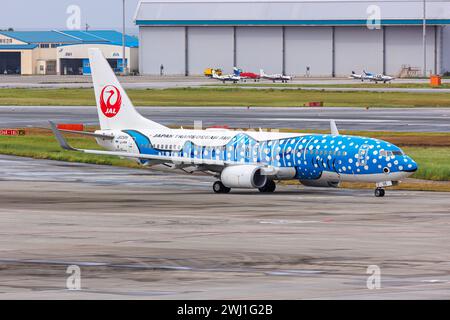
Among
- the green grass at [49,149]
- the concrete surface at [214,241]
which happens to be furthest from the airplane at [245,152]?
the green grass at [49,149]

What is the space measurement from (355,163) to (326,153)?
1.55 meters

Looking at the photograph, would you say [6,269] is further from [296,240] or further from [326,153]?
[326,153]

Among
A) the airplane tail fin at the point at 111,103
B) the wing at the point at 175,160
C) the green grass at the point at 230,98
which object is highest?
the green grass at the point at 230,98

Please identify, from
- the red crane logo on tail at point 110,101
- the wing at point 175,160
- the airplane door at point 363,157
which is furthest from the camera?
the red crane logo on tail at point 110,101

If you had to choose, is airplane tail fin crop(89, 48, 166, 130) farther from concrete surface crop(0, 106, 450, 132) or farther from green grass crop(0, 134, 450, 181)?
concrete surface crop(0, 106, 450, 132)

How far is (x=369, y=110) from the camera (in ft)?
424

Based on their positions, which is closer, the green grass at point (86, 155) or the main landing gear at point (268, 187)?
the main landing gear at point (268, 187)

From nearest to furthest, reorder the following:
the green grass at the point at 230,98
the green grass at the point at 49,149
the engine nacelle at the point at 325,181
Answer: the engine nacelle at the point at 325,181, the green grass at the point at 49,149, the green grass at the point at 230,98

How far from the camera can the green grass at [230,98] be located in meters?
144

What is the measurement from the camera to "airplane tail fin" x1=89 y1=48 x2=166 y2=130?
2596 inches

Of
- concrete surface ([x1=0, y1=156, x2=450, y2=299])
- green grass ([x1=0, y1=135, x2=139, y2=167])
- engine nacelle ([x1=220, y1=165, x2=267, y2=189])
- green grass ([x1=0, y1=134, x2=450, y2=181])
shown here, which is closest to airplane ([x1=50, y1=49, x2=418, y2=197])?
engine nacelle ([x1=220, y1=165, x2=267, y2=189])

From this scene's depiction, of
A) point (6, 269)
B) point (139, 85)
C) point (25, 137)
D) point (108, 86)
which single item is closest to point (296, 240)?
point (6, 269)

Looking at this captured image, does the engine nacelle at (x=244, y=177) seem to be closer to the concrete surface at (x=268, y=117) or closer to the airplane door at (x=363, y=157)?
the airplane door at (x=363, y=157)

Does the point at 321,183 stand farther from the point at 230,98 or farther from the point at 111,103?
the point at 230,98
